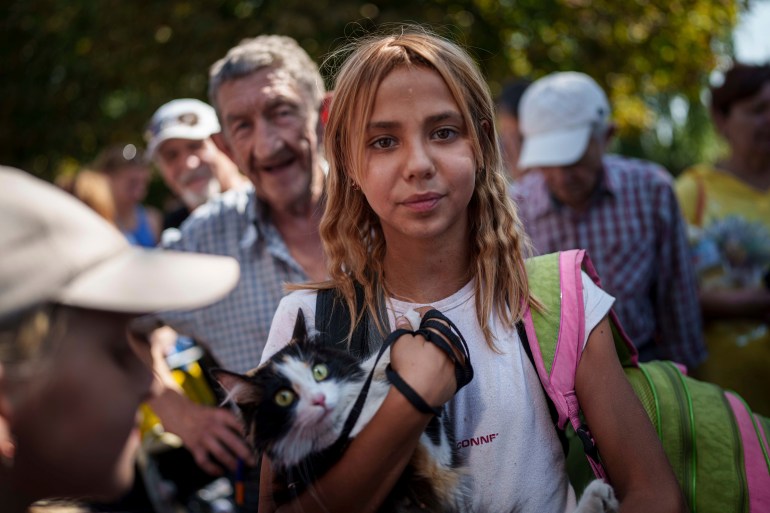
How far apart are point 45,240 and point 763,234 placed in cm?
408

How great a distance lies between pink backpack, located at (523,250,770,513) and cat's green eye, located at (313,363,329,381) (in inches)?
21.8

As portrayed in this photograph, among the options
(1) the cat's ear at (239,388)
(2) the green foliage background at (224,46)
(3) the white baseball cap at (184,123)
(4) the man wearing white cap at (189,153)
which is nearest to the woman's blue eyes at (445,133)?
(1) the cat's ear at (239,388)

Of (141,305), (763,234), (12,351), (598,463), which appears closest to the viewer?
(12,351)

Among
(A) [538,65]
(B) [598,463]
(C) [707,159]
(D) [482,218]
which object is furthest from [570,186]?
(C) [707,159]

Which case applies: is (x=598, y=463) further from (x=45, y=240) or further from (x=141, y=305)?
(x=45, y=240)

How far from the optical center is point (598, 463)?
85.7 inches

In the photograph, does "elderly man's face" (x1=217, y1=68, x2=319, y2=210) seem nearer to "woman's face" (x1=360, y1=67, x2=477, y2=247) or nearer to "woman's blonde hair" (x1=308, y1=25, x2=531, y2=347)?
"woman's blonde hair" (x1=308, y1=25, x2=531, y2=347)

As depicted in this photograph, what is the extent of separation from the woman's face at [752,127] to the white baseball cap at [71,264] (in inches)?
164

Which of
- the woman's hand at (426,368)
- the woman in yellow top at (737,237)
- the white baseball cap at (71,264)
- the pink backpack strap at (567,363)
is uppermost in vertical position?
the white baseball cap at (71,264)

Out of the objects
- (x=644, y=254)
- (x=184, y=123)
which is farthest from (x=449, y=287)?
(x=184, y=123)

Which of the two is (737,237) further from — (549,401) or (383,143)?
(383,143)

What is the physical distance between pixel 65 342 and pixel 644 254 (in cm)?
345

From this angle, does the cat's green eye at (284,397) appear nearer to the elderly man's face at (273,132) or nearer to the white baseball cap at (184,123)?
the elderly man's face at (273,132)

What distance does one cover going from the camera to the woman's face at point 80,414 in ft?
4.78
